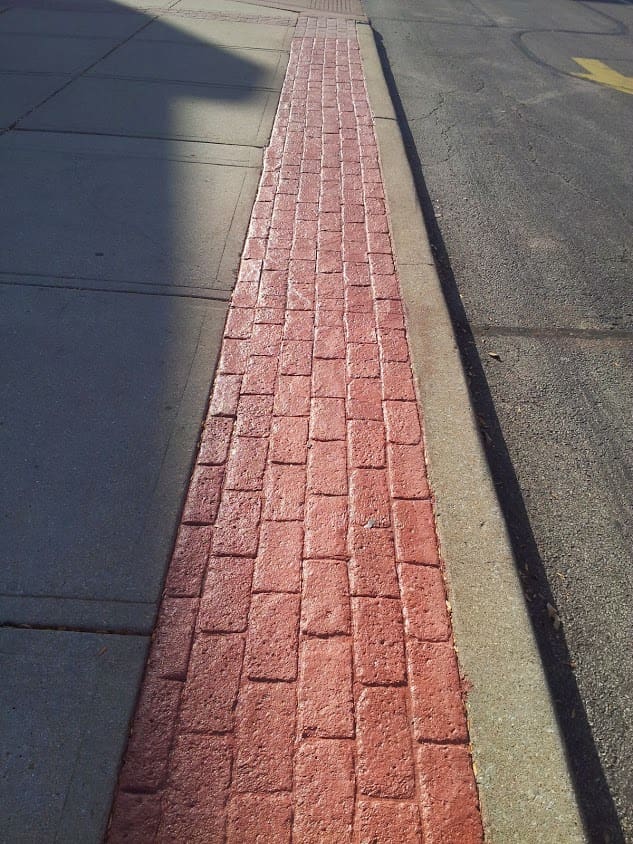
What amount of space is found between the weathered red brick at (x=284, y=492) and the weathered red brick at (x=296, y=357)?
73 cm

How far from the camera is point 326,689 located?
7.57ft

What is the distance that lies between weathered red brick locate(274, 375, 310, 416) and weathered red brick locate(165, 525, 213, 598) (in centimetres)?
83

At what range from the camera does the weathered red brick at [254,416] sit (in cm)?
334

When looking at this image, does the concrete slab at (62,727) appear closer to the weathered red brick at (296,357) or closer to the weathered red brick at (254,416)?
the weathered red brick at (254,416)

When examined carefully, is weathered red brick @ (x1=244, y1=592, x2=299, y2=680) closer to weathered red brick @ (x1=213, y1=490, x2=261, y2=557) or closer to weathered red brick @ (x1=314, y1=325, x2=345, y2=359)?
→ weathered red brick @ (x1=213, y1=490, x2=261, y2=557)

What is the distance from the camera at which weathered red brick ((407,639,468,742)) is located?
2.22m

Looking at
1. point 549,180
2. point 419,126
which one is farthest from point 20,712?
point 419,126

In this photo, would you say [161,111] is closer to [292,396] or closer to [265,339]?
[265,339]

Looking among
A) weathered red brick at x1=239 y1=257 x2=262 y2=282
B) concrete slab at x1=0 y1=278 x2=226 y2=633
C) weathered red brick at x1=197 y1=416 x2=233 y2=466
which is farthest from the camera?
weathered red brick at x1=239 y1=257 x2=262 y2=282

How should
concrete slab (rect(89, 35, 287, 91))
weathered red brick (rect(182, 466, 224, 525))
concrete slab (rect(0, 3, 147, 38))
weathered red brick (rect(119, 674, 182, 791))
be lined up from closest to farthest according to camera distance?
weathered red brick (rect(119, 674, 182, 791))
weathered red brick (rect(182, 466, 224, 525))
concrete slab (rect(89, 35, 287, 91))
concrete slab (rect(0, 3, 147, 38))

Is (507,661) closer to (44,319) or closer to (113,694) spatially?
(113,694)

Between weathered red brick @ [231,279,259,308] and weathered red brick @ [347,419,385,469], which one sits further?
weathered red brick @ [231,279,259,308]

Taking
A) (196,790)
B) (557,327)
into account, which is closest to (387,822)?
(196,790)

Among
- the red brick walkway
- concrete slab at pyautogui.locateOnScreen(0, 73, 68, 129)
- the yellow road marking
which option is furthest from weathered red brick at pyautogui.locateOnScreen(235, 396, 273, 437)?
the yellow road marking
